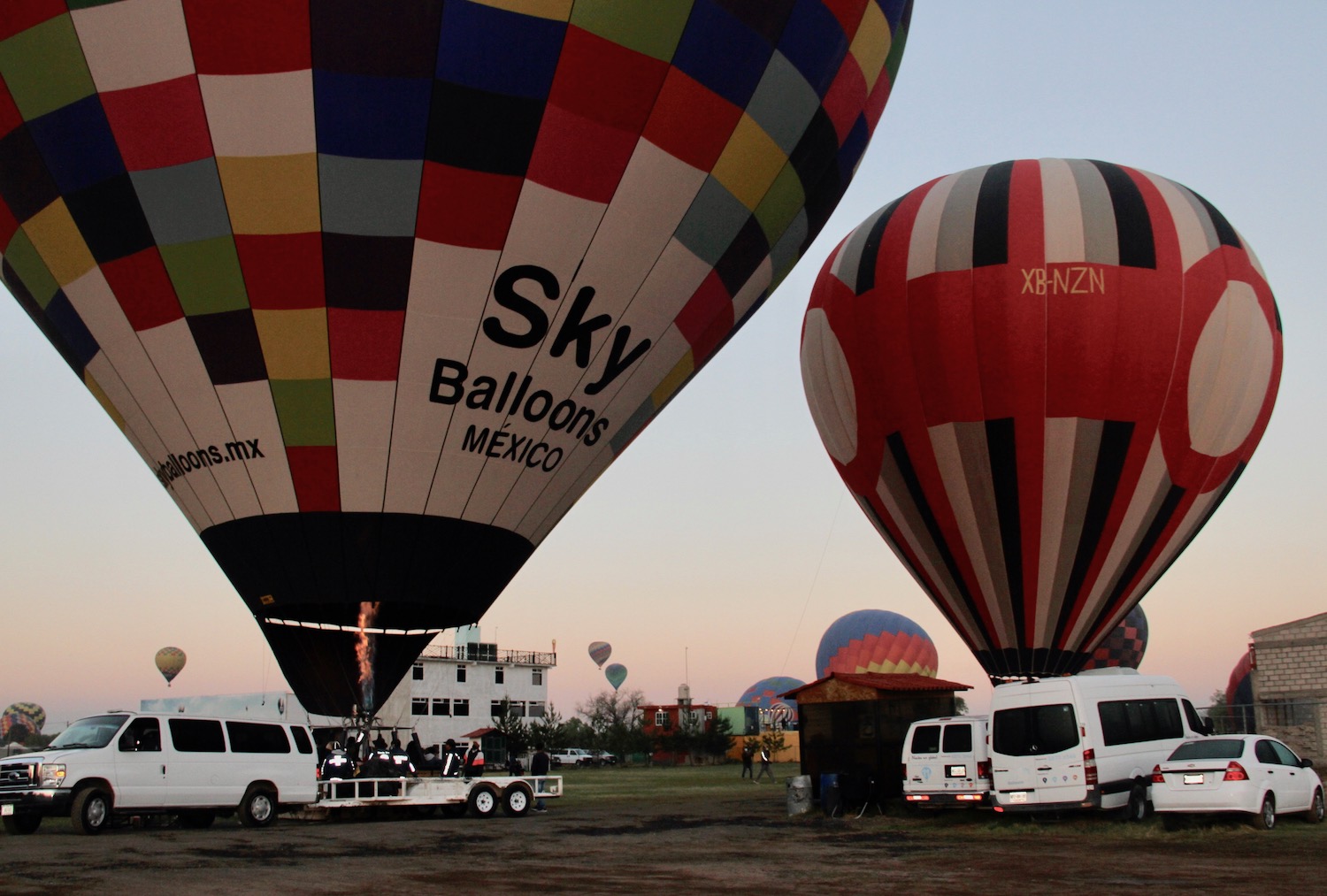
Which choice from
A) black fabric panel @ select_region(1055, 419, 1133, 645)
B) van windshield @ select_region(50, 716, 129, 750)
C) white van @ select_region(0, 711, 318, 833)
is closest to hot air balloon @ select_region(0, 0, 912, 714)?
white van @ select_region(0, 711, 318, 833)

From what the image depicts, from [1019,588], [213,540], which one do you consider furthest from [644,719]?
[213,540]

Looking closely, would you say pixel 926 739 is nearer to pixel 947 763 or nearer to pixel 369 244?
pixel 947 763

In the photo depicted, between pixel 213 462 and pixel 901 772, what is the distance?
1109 centimetres

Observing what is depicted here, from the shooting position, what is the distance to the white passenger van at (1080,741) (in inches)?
571

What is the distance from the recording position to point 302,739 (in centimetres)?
1656

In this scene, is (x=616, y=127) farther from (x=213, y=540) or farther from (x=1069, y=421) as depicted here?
(x=1069, y=421)

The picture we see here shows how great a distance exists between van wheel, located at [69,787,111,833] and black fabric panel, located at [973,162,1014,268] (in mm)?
15814

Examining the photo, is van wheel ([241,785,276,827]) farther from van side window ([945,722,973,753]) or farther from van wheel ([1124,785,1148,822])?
van wheel ([1124,785,1148,822])

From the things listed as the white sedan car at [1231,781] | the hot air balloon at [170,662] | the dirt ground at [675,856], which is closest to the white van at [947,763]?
the dirt ground at [675,856]

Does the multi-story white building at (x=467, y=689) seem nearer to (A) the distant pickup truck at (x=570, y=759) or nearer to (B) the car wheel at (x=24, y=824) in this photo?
(A) the distant pickup truck at (x=570, y=759)

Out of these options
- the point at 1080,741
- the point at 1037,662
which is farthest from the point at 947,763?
the point at 1037,662

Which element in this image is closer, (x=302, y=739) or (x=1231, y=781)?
(x=1231, y=781)

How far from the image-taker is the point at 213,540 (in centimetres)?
1344

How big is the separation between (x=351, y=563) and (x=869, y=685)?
914 centimetres
